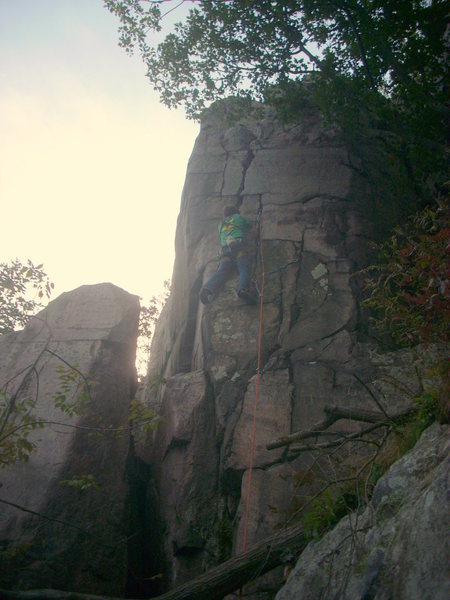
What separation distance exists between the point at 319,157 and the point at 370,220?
5.03ft

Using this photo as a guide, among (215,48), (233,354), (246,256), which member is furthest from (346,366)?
(215,48)

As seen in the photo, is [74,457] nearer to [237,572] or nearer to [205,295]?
[237,572]

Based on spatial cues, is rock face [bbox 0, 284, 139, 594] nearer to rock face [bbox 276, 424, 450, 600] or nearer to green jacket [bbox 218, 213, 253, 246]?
green jacket [bbox 218, 213, 253, 246]

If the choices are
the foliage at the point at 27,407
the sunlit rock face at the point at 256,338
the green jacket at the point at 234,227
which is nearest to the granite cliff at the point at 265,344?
the sunlit rock face at the point at 256,338

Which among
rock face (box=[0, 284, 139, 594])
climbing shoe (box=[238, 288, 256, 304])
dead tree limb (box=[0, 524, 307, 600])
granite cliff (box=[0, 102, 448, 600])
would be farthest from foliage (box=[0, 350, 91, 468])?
climbing shoe (box=[238, 288, 256, 304])

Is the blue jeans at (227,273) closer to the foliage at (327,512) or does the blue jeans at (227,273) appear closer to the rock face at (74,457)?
the rock face at (74,457)

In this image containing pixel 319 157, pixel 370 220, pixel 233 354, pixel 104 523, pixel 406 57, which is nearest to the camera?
pixel 104 523

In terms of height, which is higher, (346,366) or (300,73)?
(300,73)

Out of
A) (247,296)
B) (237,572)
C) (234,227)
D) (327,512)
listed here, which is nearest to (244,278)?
(247,296)

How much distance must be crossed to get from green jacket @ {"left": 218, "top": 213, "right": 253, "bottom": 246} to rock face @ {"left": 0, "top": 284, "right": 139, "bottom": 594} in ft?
5.76

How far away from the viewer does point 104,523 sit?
15.7 feet

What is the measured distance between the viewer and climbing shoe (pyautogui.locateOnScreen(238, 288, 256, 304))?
20.7 feet

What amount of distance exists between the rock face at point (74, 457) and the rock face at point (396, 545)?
2266 millimetres

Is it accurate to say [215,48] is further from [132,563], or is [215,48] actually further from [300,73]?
[132,563]
